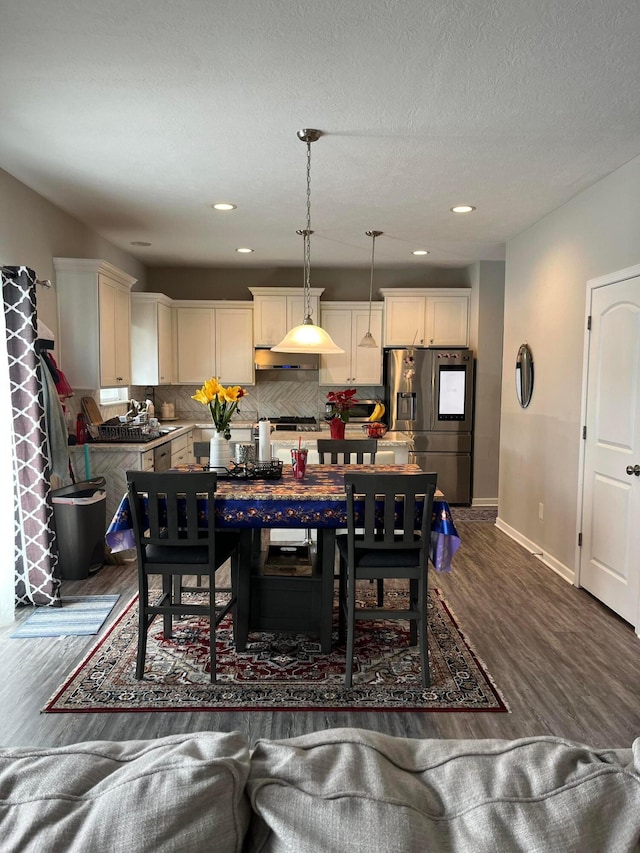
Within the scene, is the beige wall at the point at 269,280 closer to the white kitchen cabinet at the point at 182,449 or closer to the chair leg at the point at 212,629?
the white kitchen cabinet at the point at 182,449

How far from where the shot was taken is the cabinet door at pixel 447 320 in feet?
23.0

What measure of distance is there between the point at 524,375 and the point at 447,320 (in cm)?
202

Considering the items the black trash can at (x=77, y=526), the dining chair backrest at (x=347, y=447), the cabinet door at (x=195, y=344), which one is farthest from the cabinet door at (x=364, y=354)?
the black trash can at (x=77, y=526)

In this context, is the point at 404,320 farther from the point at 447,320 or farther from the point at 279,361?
the point at 279,361

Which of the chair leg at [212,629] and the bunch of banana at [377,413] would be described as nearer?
the chair leg at [212,629]

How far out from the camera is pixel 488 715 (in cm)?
264

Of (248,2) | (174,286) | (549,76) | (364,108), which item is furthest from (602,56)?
(174,286)

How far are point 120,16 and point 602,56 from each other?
190cm

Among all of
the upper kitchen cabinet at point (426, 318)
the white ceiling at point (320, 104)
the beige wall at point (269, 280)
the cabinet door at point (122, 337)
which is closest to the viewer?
the white ceiling at point (320, 104)

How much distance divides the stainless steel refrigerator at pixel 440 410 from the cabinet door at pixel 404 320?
19cm

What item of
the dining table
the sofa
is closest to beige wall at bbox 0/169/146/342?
the dining table

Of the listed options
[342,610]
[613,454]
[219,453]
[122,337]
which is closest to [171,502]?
[219,453]

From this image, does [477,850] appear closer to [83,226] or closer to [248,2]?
[248,2]

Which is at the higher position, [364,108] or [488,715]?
[364,108]
